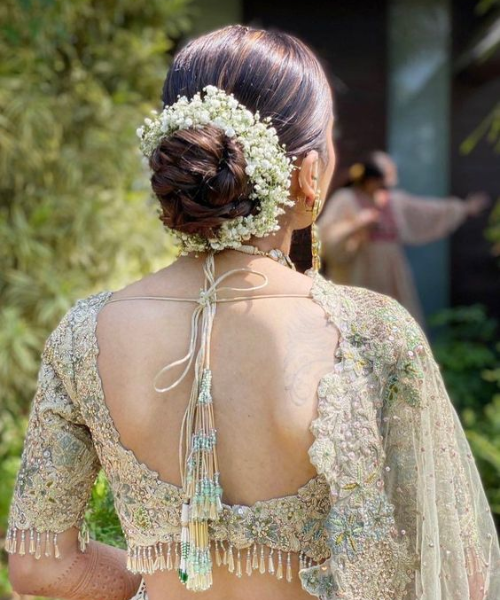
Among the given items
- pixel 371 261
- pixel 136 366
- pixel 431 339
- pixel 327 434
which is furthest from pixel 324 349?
pixel 431 339

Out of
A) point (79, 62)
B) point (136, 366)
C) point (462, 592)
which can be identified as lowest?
point (462, 592)

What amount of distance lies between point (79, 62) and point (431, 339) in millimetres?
3018

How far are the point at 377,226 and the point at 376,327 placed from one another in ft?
14.2

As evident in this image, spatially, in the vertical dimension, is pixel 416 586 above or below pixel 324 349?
below

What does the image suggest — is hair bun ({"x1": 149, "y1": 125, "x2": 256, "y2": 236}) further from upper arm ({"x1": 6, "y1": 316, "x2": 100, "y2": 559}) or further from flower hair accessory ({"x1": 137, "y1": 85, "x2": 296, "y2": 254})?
upper arm ({"x1": 6, "y1": 316, "x2": 100, "y2": 559})

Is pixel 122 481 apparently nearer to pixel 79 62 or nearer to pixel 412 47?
pixel 79 62

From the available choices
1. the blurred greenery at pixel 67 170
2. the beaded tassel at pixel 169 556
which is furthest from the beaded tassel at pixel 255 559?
the blurred greenery at pixel 67 170

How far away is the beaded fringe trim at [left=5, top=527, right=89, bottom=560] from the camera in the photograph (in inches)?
54.2

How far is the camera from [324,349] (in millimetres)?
1233

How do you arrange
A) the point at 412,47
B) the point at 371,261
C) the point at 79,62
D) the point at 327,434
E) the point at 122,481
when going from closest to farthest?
1. the point at 327,434
2. the point at 122,481
3. the point at 79,62
4. the point at 371,261
5. the point at 412,47

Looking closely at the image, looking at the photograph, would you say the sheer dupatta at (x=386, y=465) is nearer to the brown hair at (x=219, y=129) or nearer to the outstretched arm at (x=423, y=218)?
the brown hair at (x=219, y=129)

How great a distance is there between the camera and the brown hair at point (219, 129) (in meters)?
1.22

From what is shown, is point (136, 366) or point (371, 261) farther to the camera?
point (371, 261)

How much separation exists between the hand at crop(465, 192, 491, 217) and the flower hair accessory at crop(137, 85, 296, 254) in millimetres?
4876
